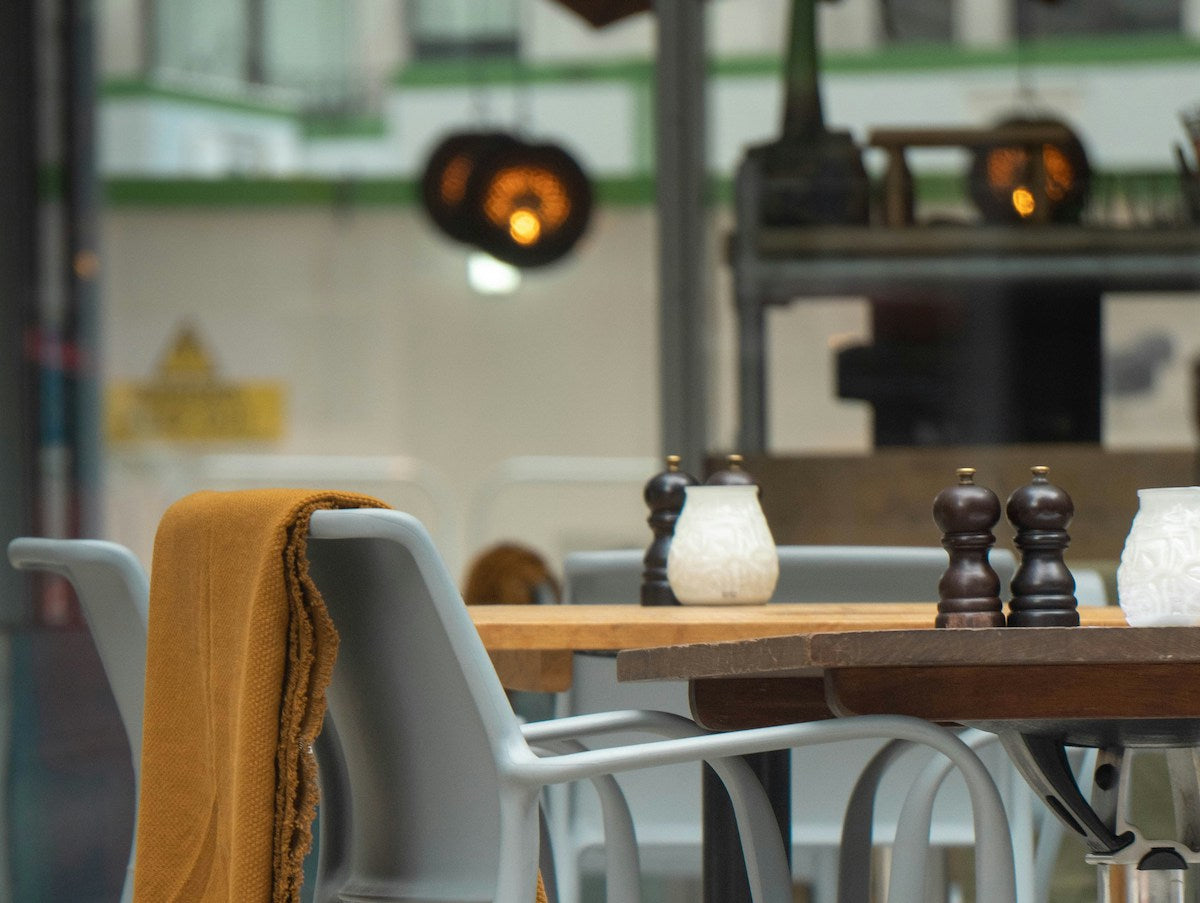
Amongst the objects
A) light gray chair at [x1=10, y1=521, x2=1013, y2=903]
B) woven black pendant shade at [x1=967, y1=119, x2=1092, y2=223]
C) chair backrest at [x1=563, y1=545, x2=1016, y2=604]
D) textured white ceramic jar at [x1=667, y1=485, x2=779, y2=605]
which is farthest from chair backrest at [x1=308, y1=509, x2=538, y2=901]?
woven black pendant shade at [x1=967, y1=119, x2=1092, y2=223]

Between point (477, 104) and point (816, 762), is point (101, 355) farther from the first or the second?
point (816, 762)

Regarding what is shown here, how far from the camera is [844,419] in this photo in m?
4.17

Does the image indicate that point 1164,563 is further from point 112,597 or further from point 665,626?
point 112,597

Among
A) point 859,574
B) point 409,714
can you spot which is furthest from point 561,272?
point 409,714

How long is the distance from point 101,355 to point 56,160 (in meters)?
0.48

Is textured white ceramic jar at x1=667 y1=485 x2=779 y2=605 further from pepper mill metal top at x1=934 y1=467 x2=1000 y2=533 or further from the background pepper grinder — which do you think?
pepper mill metal top at x1=934 y1=467 x2=1000 y2=533

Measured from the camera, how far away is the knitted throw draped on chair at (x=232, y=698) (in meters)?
1.35

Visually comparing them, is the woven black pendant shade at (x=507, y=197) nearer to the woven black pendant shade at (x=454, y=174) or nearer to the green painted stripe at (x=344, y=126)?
the woven black pendant shade at (x=454, y=174)

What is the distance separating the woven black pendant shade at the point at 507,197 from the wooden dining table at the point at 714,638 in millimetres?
2842

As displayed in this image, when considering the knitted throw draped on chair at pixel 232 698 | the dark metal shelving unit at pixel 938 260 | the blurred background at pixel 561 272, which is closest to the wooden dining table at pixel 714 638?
the knitted throw draped on chair at pixel 232 698

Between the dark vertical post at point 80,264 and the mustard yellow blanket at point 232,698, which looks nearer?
the mustard yellow blanket at point 232,698


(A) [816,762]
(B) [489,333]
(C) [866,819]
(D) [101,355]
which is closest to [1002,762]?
(A) [816,762]

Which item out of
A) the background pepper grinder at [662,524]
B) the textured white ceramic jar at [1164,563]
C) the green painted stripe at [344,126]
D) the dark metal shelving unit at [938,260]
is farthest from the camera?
the green painted stripe at [344,126]

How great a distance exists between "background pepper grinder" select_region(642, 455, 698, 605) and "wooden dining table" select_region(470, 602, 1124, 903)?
0.58 ft
